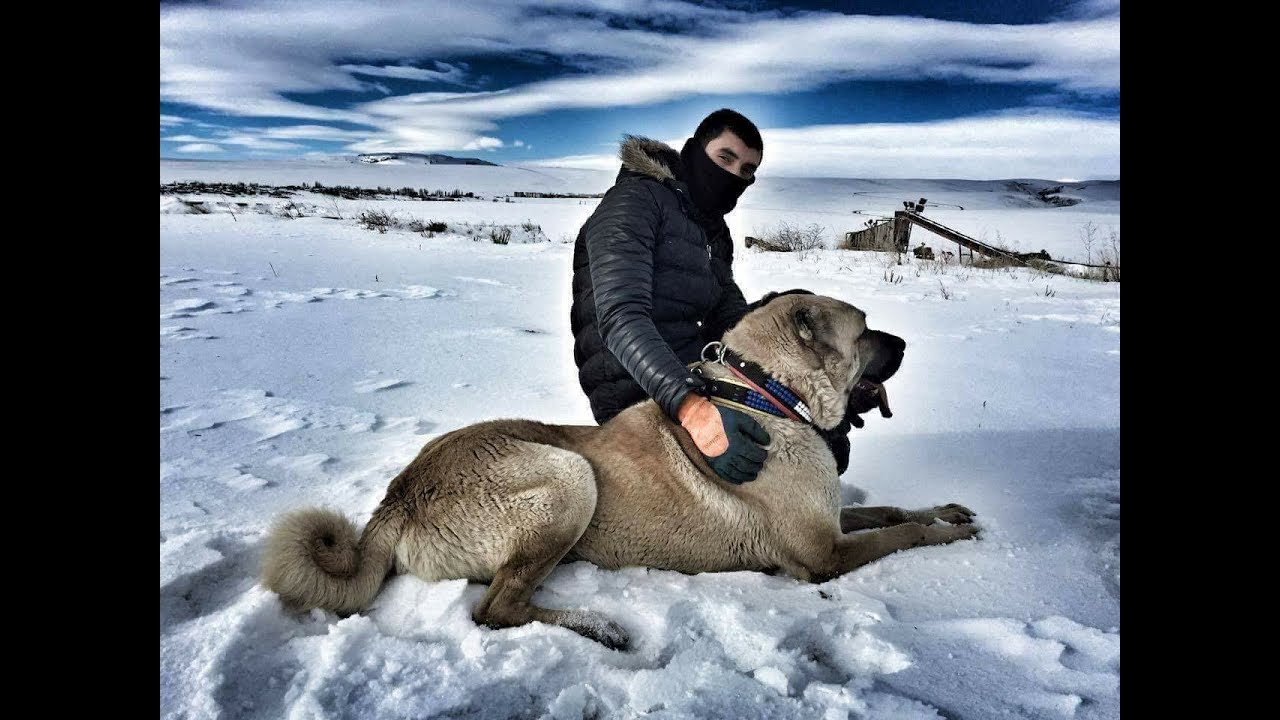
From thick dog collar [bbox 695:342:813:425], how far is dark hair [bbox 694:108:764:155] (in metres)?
1.31

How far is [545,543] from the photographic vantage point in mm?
2662

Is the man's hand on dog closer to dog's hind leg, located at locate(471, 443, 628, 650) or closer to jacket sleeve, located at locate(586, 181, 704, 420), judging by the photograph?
jacket sleeve, located at locate(586, 181, 704, 420)

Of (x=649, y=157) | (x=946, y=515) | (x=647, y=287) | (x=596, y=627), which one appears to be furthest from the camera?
(x=649, y=157)

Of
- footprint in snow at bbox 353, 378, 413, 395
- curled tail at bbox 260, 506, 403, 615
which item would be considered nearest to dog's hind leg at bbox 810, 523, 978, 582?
curled tail at bbox 260, 506, 403, 615

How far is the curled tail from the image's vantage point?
93.6 inches

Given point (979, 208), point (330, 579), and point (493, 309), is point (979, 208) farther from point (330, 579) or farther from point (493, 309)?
point (330, 579)

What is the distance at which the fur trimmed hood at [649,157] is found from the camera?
3.81 m

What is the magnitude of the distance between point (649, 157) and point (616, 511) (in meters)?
2.02

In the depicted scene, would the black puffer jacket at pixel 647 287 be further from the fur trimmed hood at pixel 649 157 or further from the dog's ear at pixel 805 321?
the dog's ear at pixel 805 321

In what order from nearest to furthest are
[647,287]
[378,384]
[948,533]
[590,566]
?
[590,566] → [948,533] → [647,287] → [378,384]

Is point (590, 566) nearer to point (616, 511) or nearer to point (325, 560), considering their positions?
point (616, 511)

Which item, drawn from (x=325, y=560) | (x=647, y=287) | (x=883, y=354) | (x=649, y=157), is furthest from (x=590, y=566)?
(x=649, y=157)
